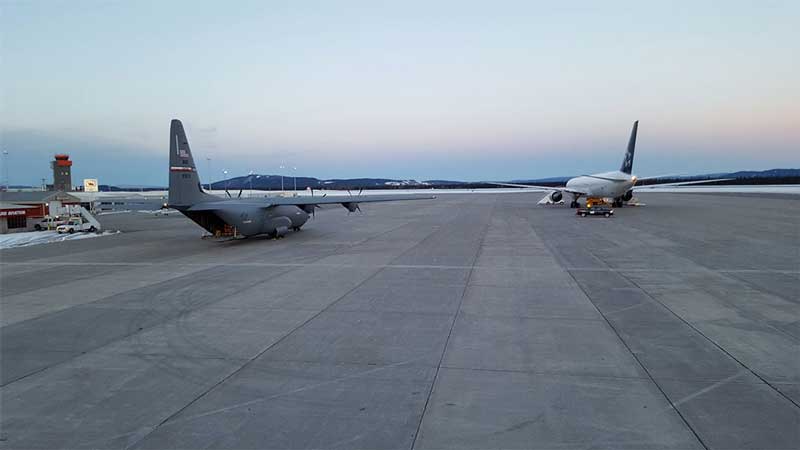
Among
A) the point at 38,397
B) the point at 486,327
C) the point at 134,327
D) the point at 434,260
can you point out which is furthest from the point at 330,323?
the point at 434,260

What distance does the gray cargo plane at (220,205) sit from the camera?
1838cm

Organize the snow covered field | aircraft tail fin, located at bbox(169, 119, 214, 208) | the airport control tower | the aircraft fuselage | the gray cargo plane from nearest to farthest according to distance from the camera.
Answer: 1. aircraft tail fin, located at bbox(169, 119, 214, 208)
2. the gray cargo plane
3. the snow covered field
4. the aircraft fuselage
5. the airport control tower

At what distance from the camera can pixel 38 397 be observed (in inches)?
221

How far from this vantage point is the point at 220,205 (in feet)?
63.6

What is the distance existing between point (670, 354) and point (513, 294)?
400cm

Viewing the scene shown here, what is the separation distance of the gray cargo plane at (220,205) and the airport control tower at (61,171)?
4414 cm

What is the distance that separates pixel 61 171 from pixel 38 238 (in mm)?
35861

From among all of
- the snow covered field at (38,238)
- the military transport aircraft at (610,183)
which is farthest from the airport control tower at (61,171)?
the military transport aircraft at (610,183)

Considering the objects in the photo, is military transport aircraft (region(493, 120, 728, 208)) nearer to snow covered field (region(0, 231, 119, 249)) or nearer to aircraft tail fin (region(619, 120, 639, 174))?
aircraft tail fin (region(619, 120, 639, 174))

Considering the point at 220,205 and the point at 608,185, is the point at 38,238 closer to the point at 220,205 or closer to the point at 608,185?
the point at 220,205

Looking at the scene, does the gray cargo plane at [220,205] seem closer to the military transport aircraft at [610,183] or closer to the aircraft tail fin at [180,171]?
the aircraft tail fin at [180,171]

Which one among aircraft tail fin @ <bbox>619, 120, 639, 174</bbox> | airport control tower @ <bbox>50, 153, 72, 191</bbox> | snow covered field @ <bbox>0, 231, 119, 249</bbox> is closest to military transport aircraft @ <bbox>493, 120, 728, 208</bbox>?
aircraft tail fin @ <bbox>619, 120, 639, 174</bbox>

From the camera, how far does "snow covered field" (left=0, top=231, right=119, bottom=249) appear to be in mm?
22359

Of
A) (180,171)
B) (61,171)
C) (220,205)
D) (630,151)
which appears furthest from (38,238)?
(630,151)
